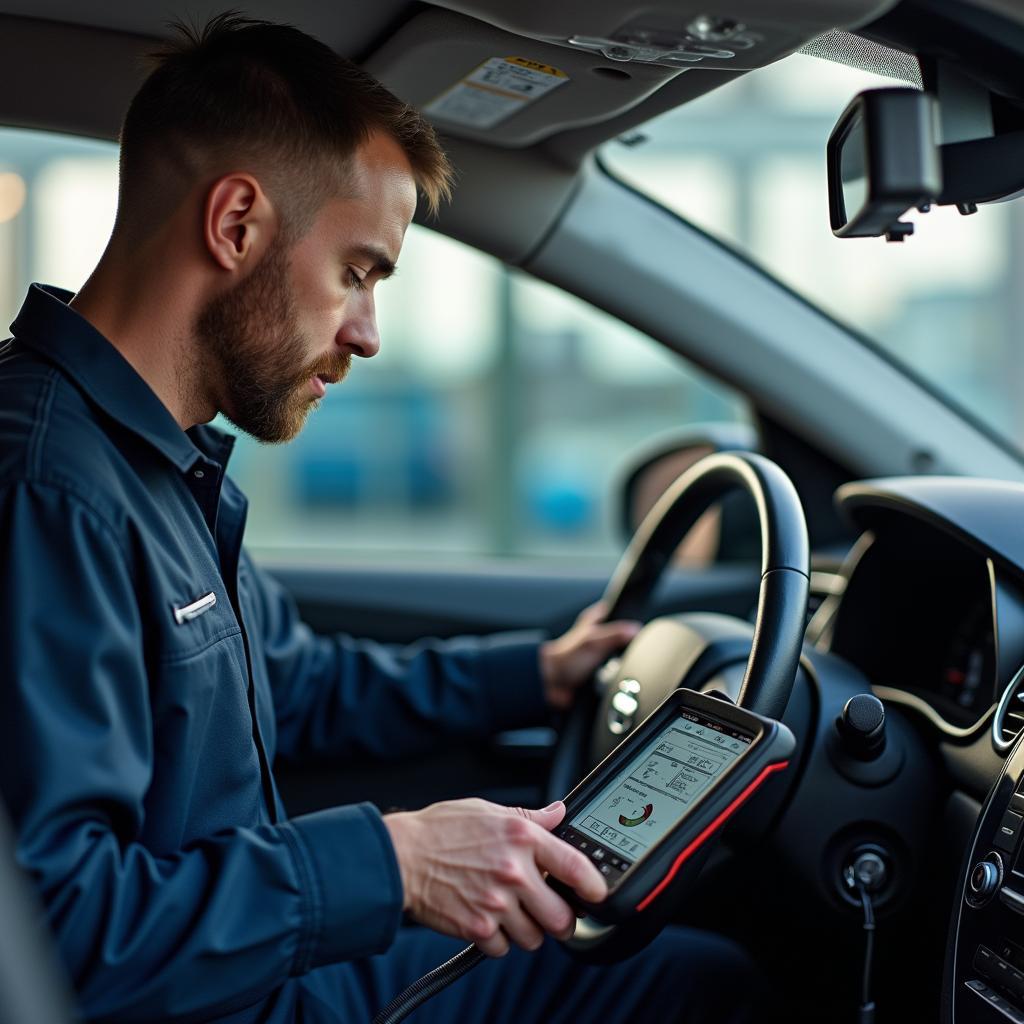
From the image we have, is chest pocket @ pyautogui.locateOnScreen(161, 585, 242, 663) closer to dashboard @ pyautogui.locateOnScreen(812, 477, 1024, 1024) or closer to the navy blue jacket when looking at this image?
the navy blue jacket

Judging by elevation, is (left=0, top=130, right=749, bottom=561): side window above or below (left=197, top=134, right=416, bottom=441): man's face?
below

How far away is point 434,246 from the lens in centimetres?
593

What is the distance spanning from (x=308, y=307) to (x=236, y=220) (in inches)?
4.1

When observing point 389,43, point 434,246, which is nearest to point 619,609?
point 389,43

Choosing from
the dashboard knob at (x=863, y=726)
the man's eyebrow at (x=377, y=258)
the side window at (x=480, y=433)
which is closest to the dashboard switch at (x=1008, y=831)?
the dashboard knob at (x=863, y=726)

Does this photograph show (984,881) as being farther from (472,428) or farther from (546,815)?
(472,428)

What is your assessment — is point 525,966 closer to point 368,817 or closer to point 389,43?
point 368,817

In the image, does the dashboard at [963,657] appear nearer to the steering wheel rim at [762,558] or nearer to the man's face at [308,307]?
the steering wheel rim at [762,558]

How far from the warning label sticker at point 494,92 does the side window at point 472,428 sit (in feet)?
14.7

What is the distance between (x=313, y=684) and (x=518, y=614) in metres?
0.57

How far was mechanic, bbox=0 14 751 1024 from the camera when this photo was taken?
0.89 m

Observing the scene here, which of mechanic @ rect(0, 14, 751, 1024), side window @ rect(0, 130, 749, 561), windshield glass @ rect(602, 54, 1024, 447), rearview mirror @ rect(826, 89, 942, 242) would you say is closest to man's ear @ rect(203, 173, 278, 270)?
mechanic @ rect(0, 14, 751, 1024)

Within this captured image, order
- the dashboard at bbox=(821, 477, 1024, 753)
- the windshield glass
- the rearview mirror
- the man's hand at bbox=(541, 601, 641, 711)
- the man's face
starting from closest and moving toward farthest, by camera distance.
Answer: the rearview mirror → the man's face → the dashboard at bbox=(821, 477, 1024, 753) → the man's hand at bbox=(541, 601, 641, 711) → the windshield glass

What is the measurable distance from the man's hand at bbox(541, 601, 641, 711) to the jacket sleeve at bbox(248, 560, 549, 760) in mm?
15
